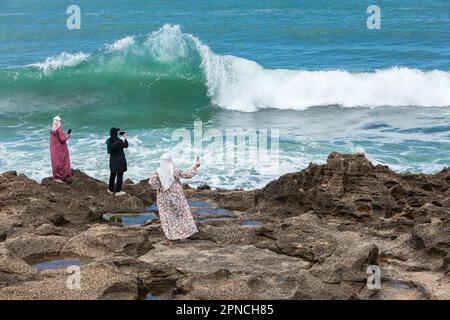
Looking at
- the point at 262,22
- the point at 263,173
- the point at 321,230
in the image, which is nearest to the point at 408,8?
the point at 262,22

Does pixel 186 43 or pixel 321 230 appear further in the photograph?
pixel 186 43

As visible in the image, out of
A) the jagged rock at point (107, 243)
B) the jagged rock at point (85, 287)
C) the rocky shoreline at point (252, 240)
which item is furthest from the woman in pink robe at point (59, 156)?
the jagged rock at point (85, 287)

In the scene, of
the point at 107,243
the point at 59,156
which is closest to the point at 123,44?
the point at 59,156

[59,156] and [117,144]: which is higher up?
[117,144]

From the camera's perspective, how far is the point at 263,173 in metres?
14.8

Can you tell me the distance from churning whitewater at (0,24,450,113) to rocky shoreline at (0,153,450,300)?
424 inches

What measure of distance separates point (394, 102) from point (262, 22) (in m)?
12.7

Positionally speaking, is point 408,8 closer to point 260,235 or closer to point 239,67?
point 239,67

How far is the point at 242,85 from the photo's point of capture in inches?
933

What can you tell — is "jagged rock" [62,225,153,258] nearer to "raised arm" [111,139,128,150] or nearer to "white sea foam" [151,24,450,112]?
"raised arm" [111,139,128,150]

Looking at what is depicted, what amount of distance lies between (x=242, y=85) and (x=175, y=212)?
1410 centimetres

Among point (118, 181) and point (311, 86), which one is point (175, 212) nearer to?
point (118, 181)

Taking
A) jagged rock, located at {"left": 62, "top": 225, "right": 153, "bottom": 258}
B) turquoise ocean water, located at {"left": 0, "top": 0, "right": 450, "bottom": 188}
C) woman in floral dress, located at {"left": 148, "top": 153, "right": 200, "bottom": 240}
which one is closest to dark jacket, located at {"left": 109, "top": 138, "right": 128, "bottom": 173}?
woman in floral dress, located at {"left": 148, "top": 153, "right": 200, "bottom": 240}

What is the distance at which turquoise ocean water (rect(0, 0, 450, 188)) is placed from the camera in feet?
54.7
